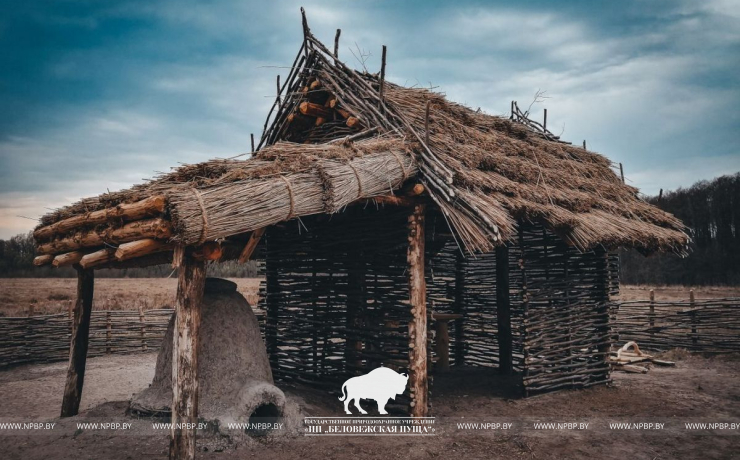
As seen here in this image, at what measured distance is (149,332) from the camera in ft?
43.6

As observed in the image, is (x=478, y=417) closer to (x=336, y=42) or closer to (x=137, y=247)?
(x=137, y=247)

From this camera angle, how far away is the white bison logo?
20.1 ft

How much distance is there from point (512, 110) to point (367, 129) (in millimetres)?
5428

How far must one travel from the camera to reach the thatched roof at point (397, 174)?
15.2 feet

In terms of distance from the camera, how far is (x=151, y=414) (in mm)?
5551

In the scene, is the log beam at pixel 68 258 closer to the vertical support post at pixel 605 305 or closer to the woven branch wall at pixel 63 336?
the woven branch wall at pixel 63 336

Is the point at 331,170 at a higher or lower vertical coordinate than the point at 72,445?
higher

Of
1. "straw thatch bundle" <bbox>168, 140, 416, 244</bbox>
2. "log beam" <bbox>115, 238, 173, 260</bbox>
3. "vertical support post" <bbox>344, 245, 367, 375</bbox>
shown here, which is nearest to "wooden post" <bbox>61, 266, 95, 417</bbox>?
"log beam" <bbox>115, 238, 173, 260</bbox>

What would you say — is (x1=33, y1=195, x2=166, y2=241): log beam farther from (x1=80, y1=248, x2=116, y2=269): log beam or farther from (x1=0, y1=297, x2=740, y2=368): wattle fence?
(x1=0, y1=297, x2=740, y2=368): wattle fence

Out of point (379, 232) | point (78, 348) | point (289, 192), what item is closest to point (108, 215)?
point (289, 192)

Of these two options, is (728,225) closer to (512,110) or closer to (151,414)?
(512,110)

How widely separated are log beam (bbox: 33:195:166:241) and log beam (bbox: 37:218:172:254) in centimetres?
8

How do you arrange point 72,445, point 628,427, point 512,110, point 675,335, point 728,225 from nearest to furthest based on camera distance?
point 72,445 < point 628,427 < point 512,110 < point 675,335 < point 728,225

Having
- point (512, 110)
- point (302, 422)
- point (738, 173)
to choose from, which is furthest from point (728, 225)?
point (302, 422)
